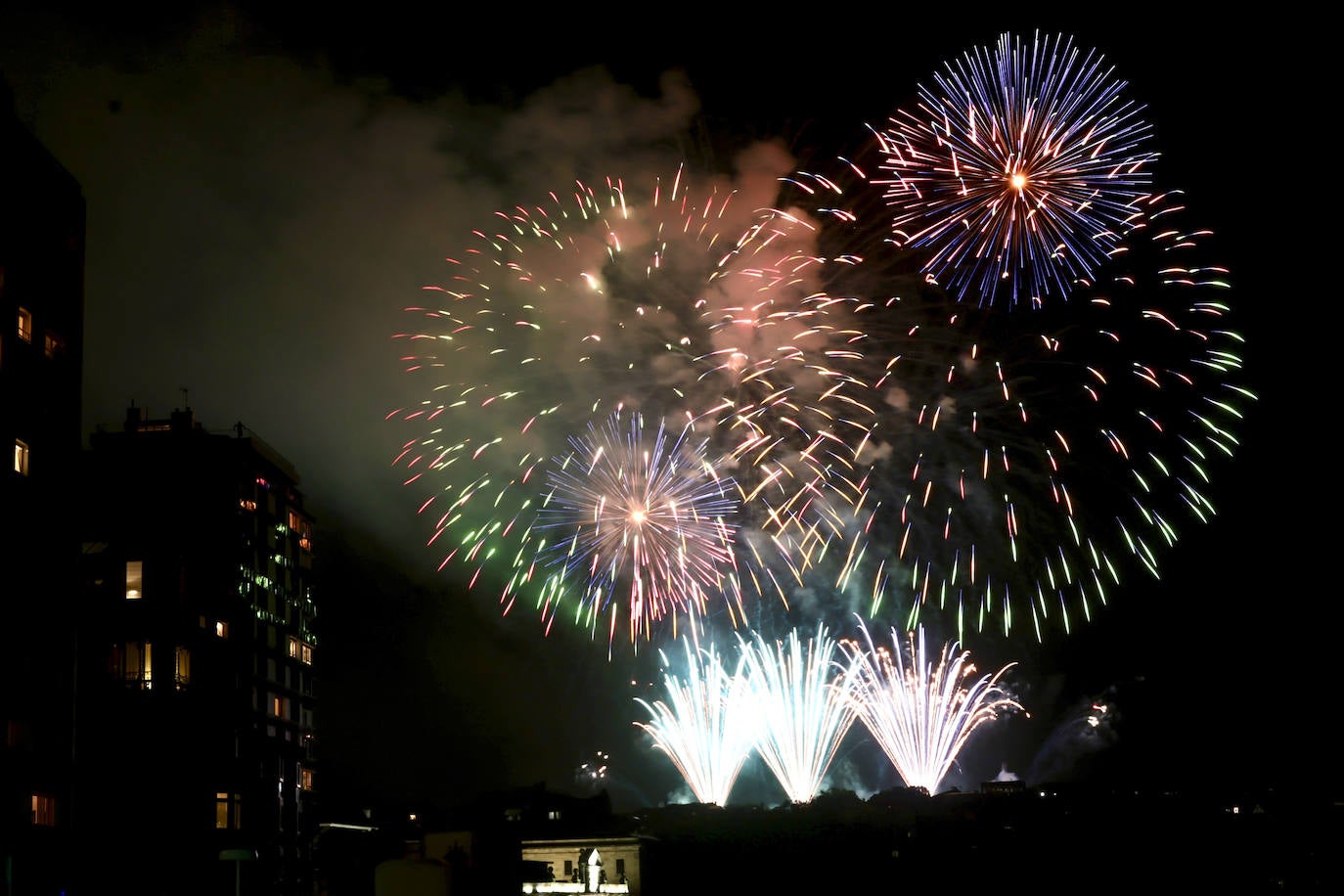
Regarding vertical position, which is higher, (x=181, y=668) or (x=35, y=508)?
(x=35, y=508)

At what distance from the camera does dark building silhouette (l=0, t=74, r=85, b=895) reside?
31562 millimetres

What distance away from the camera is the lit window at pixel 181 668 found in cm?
5338

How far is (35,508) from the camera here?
33031mm

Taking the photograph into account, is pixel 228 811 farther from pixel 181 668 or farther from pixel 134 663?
pixel 134 663

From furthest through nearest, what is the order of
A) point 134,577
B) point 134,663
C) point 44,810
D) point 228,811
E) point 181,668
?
1. point 228,811
2. point 181,668
3. point 134,577
4. point 134,663
5. point 44,810

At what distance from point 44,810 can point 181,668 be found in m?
22.2

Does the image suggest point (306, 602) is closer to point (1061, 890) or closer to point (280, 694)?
point (280, 694)

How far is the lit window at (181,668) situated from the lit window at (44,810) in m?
20.8

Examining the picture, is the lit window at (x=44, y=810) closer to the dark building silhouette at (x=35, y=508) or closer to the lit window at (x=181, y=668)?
the dark building silhouette at (x=35, y=508)

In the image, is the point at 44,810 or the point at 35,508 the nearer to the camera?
the point at 44,810

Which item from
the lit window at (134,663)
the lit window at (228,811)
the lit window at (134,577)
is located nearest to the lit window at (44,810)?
the lit window at (134,663)

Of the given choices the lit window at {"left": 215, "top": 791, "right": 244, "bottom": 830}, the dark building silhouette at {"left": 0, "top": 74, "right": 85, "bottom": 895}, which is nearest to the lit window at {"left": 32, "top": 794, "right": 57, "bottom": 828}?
the dark building silhouette at {"left": 0, "top": 74, "right": 85, "bottom": 895}

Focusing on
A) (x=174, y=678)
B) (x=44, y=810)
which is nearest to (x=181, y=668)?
(x=174, y=678)

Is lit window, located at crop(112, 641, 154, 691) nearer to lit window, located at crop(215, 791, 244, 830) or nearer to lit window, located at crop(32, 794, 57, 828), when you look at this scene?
lit window, located at crop(215, 791, 244, 830)
